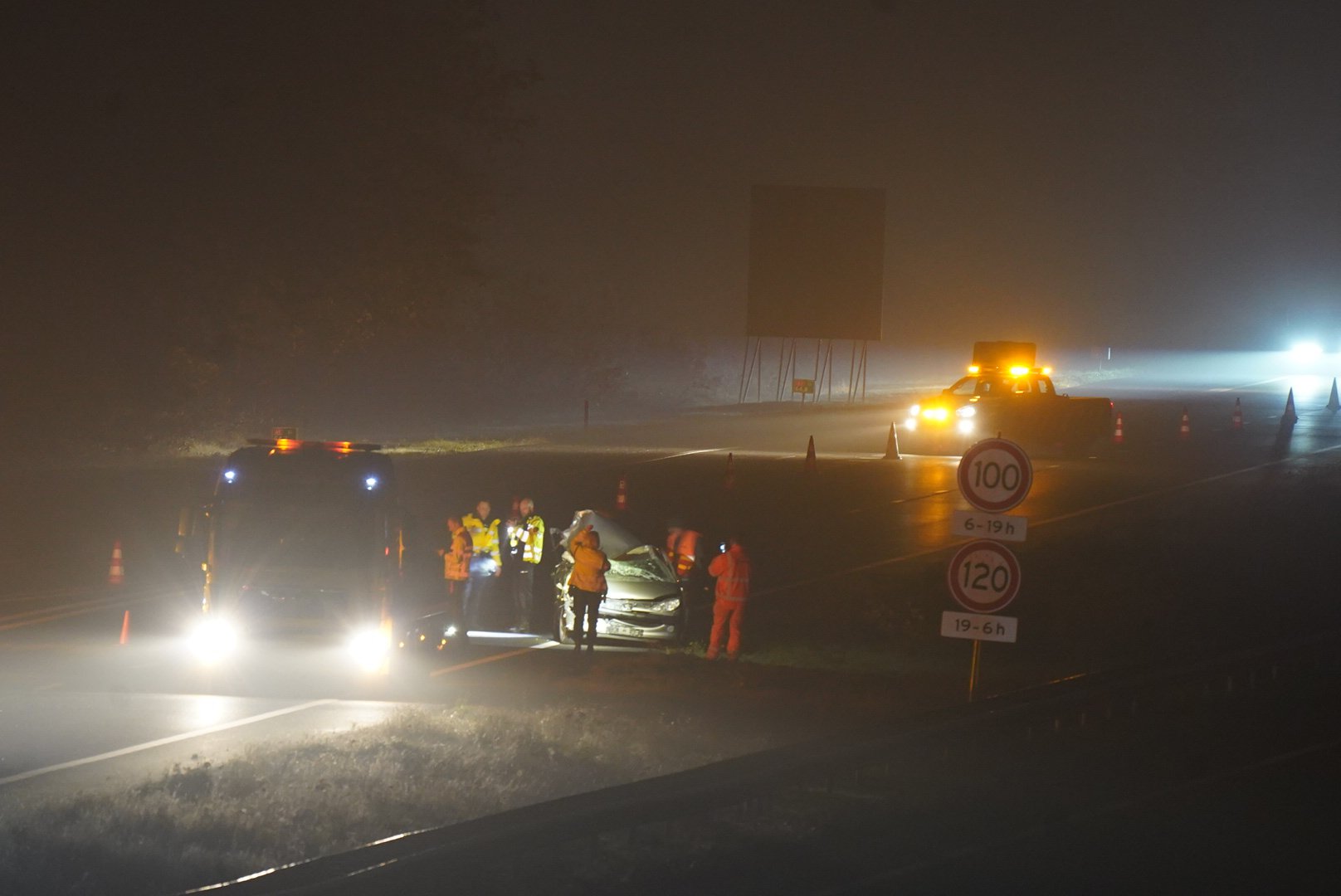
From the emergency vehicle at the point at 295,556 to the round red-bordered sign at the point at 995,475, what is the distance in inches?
188

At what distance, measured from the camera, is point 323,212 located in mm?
36625

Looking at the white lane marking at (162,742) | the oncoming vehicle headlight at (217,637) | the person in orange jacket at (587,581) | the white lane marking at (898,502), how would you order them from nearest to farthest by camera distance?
the white lane marking at (162,742)
the oncoming vehicle headlight at (217,637)
the person in orange jacket at (587,581)
the white lane marking at (898,502)

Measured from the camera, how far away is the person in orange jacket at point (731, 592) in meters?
15.2

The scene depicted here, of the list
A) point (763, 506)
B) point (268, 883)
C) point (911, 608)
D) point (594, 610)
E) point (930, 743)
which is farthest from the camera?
point (763, 506)

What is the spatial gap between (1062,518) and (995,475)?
49.8 feet

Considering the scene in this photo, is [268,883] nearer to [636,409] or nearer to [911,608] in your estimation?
[911,608]

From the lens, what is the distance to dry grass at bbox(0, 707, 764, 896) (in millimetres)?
7449

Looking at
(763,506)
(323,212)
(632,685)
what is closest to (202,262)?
(323,212)

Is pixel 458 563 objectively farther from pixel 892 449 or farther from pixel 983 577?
pixel 892 449

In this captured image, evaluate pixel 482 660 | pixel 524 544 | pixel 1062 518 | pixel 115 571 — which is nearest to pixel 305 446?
pixel 482 660

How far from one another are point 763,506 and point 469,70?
18.6 meters

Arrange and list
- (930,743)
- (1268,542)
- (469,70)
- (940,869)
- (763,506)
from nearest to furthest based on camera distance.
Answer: (940,869)
(930,743)
(1268,542)
(763,506)
(469,70)

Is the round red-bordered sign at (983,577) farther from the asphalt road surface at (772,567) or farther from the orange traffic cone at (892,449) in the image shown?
the orange traffic cone at (892,449)

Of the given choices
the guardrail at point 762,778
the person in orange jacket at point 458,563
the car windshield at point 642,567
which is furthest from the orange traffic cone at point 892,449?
the guardrail at point 762,778
